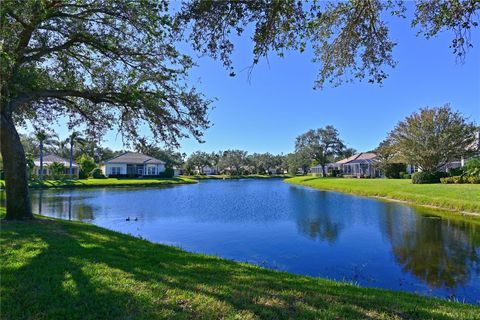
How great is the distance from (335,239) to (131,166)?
61103 millimetres

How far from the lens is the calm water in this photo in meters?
8.71

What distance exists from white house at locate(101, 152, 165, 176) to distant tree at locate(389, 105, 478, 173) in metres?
51.5

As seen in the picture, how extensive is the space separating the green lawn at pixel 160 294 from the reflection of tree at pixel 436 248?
3.81m

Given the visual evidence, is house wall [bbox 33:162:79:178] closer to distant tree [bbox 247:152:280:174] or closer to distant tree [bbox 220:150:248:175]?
distant tree [bbox 220:150:248:175]

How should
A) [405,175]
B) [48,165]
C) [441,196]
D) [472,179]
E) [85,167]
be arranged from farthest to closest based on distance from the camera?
[85,167] → [48,165] → [405,175] → [472,179] → [441,196]

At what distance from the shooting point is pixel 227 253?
10.8 metres

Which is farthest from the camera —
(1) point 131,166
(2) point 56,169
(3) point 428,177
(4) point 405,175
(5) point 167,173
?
(1) point 131,166

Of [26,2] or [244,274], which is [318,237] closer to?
[244,274]

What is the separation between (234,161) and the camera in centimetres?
9838

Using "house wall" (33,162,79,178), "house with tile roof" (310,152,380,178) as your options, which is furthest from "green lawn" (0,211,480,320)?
"house wall" (33,162,79,178)

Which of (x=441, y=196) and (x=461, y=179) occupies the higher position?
(x=461, y=179)

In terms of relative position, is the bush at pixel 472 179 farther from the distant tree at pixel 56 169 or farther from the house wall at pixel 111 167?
the house wall at pixel 111 167

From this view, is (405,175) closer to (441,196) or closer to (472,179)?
(472,179)

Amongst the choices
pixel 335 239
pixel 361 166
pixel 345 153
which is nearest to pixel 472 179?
pixel 335 239
